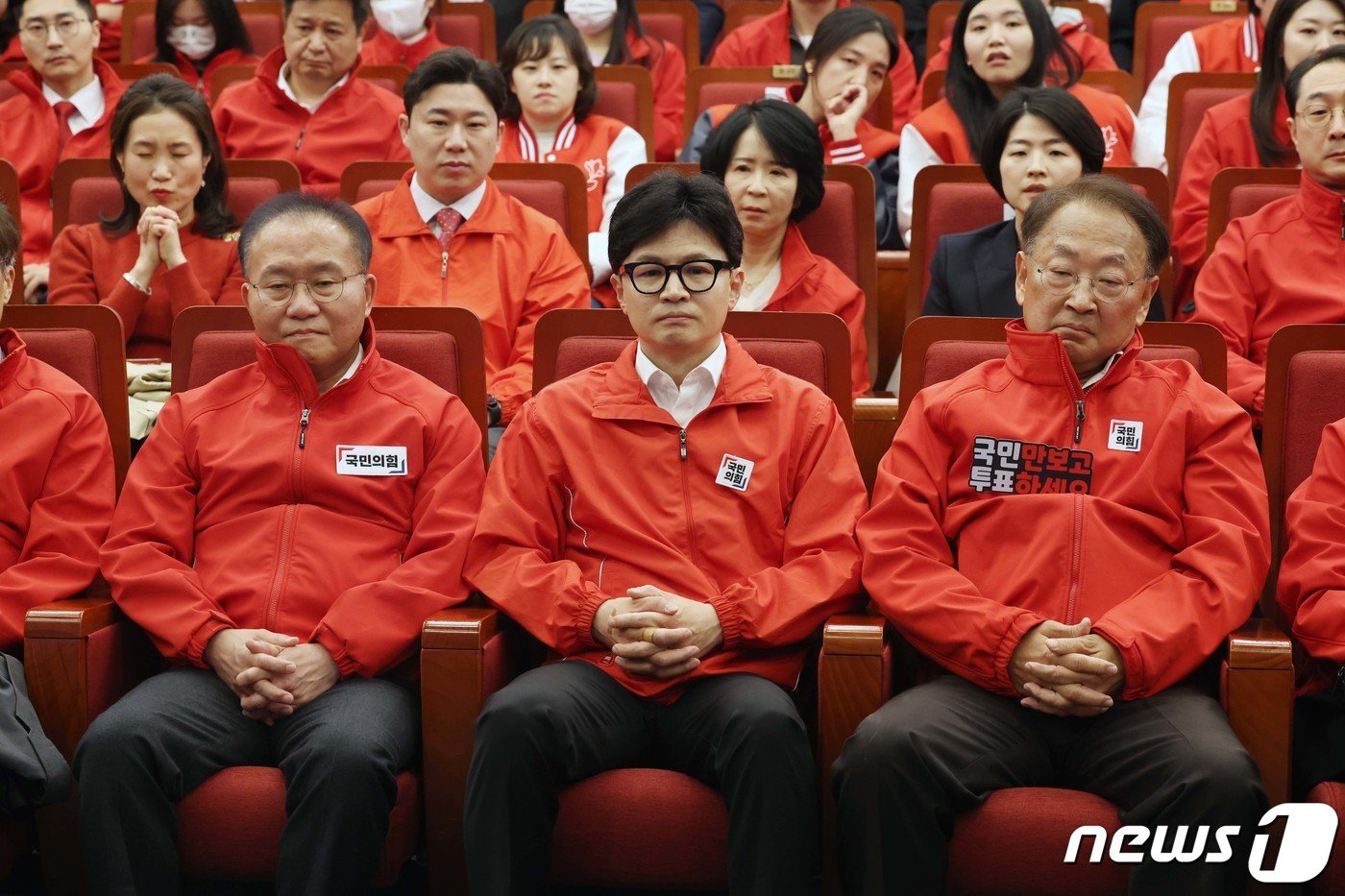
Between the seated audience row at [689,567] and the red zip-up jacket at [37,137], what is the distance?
5.36ft

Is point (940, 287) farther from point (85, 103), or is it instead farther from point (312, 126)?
point (85, 103)

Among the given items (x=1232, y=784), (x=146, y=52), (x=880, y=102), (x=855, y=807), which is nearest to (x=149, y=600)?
(x=855, y=807)

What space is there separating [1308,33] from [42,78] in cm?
278

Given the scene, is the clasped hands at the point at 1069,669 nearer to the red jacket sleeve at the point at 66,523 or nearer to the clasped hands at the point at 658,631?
the clasped hands at the point at 658,631

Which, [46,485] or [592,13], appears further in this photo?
[592,13]

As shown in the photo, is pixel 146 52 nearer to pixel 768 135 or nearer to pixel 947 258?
pixel 768 135

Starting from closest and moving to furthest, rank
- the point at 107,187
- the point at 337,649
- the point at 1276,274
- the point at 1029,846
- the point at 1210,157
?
the point at 1029,846 < the point at 337,649 < the point at 1276,274 < the point at 107,187 < the point at 1210,157

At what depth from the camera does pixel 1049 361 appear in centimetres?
177

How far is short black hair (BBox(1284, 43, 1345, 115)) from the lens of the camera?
2.41 meters

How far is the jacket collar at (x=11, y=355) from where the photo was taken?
191 cm

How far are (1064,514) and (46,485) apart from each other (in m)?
1.25

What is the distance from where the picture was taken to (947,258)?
2.42 m

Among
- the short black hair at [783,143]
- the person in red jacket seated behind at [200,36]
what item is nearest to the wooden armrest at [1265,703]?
the short black hair at [783,143]

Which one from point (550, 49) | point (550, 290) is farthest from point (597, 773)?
point (550, 49)
